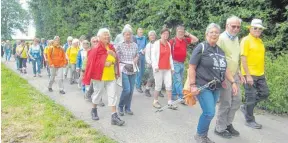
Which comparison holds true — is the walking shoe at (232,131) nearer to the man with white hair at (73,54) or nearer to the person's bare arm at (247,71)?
the person's bare arm at (247,71)

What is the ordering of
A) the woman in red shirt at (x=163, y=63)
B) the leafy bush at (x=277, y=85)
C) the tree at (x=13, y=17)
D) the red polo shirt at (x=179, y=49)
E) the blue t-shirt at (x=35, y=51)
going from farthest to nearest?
the tree at (x=13, y=17) → the blue t-shirt at (x=35, y=51) → the red polo shirt at (x=179, y=49) → the woman in red shirt at (x=163, y=63) → the leafy bush at (x=277, y=85)

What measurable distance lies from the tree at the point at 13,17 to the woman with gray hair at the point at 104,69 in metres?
60.8

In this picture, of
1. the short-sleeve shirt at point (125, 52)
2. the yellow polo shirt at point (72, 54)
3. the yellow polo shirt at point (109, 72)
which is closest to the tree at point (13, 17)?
the yellow polo shirt at point (72, 54)

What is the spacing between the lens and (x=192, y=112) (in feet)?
26.0

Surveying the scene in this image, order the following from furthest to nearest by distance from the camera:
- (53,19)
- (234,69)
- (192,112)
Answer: (53,19)
(192,112)
(234,69)

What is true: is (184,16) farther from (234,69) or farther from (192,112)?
(234,69)

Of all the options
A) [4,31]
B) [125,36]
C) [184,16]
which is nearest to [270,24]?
[184,16]

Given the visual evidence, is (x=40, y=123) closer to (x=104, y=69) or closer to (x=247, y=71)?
(x=104, y=69)

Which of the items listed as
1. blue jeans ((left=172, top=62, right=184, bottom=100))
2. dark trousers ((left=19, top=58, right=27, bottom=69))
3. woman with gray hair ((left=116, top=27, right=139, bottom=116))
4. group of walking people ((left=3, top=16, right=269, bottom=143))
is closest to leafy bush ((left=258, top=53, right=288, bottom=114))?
group of walking people ((left=3, top=16, right=269, bottom=143))

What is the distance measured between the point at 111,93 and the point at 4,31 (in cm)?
6002

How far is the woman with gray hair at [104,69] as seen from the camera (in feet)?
22.3

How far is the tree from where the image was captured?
212ft

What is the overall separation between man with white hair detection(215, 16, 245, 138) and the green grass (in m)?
1.94

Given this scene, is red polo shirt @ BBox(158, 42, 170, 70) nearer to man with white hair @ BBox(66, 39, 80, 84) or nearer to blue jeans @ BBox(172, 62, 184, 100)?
blue jeans @ BBox(172, 62, 184, 100)
